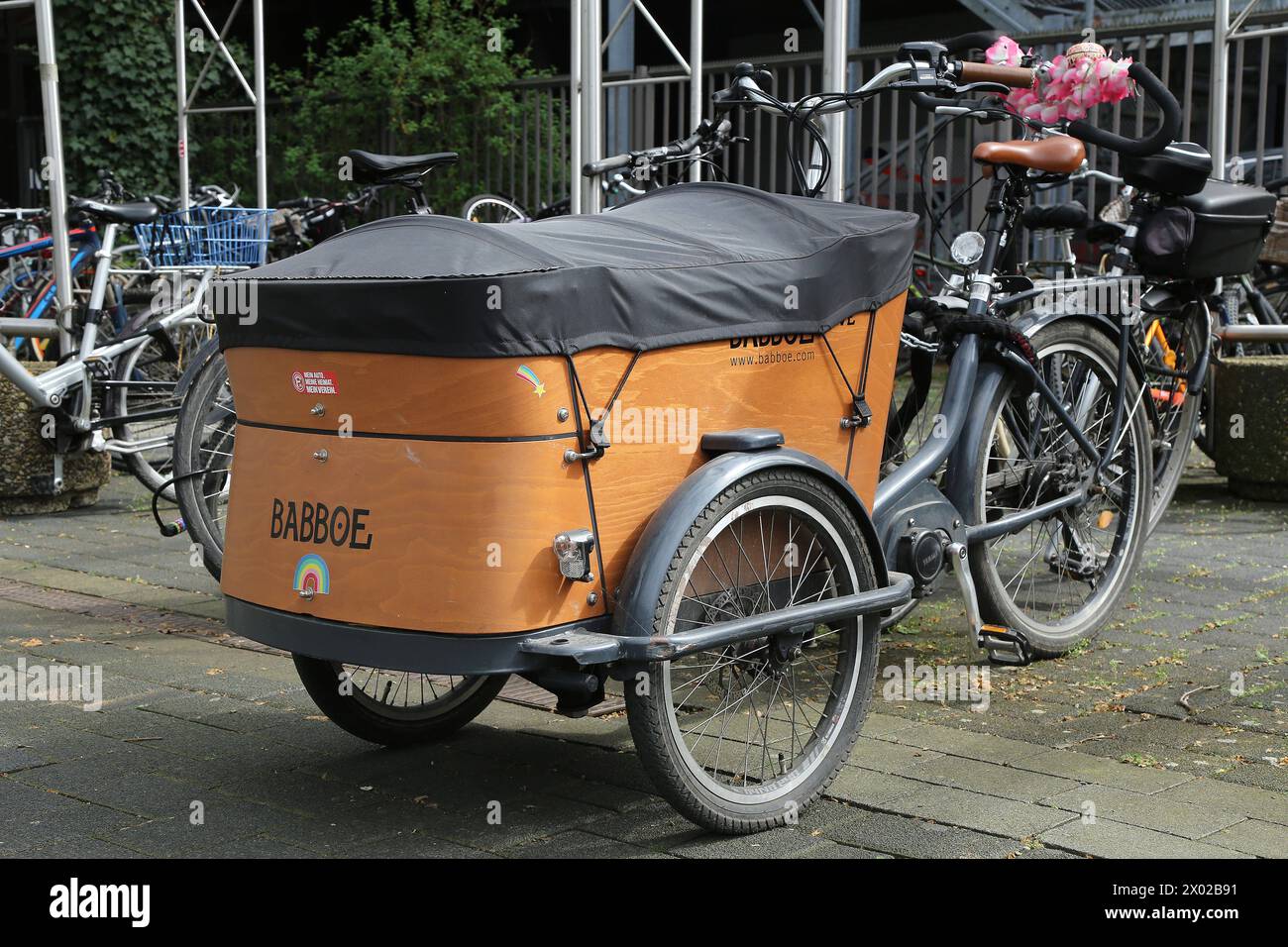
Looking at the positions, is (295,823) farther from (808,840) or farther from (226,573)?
(808,840)

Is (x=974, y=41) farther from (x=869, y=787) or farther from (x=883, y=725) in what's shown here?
(x=869, y=787)

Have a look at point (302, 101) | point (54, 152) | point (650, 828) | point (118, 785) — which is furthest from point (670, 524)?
point (302, 101)

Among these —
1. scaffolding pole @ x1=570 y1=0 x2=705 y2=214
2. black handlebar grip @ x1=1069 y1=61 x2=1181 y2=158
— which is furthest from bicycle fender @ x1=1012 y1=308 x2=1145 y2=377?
scaffolding pole @ x1=570 y1=0 x2=705 y2=214

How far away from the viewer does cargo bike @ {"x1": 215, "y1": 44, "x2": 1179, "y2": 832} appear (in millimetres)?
2939

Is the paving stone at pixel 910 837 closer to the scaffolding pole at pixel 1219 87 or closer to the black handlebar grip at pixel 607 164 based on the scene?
the black handlebar grip at pixel 607 164

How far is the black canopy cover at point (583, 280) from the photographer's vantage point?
9.52 feet

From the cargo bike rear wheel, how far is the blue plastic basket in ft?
15.0

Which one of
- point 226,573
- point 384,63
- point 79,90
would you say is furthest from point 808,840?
point 79,90

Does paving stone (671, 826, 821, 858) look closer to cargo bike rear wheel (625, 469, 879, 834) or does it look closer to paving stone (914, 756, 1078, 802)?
cargo bike rear wheel (625, 469, 879, 834)

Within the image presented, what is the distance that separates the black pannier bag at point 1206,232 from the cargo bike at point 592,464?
2.03m

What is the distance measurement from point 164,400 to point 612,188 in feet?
7.72

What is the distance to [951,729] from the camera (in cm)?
395

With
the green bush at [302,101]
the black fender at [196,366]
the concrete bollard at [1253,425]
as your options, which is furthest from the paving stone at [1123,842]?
the green bush at [302,101]

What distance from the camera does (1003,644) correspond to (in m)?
4.41
